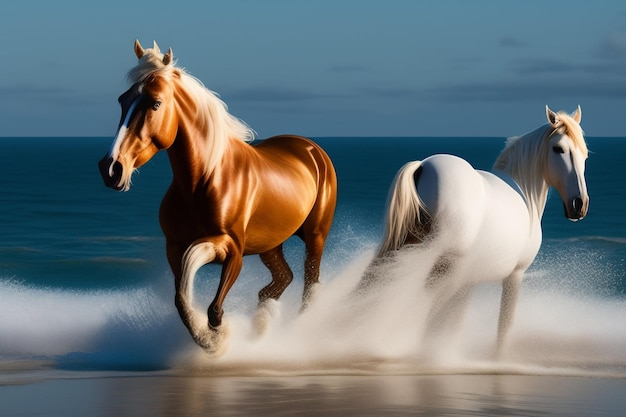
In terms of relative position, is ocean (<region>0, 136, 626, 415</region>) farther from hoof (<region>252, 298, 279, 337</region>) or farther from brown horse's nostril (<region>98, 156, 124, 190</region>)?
brown horse's nostril (<region>98, 156, 124, 190</region>)

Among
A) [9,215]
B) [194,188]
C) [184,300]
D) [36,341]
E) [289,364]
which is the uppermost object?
[194,188]

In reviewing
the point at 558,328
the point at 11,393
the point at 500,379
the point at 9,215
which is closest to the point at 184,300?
the point at 11,393

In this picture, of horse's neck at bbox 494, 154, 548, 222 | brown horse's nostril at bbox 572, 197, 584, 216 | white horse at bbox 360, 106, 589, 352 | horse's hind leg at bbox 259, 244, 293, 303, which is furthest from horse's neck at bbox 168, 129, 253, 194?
brown horse's nostril at bbox 572, 197, 584, 216

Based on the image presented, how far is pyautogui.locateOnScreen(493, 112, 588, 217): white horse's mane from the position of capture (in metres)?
6.92

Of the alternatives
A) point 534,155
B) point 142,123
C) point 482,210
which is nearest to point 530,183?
point 534,155

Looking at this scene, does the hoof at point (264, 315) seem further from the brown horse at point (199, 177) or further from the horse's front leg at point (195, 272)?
the horse's front leg at point (195, 272)

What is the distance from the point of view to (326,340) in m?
6.84

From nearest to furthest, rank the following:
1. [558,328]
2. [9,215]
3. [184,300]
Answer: [184,300] → [558,328] → [9,215]

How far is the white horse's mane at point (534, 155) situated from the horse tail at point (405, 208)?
2.65ft

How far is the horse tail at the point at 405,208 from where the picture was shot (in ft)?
21.4

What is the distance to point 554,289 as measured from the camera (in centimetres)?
951

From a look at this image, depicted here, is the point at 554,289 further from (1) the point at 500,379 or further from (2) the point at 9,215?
(2) the point at 9,215

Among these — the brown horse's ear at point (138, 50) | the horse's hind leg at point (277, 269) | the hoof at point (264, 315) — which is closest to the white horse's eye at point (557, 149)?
the horse's hind leg at point (277, 269)

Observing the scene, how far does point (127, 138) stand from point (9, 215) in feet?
59.5
